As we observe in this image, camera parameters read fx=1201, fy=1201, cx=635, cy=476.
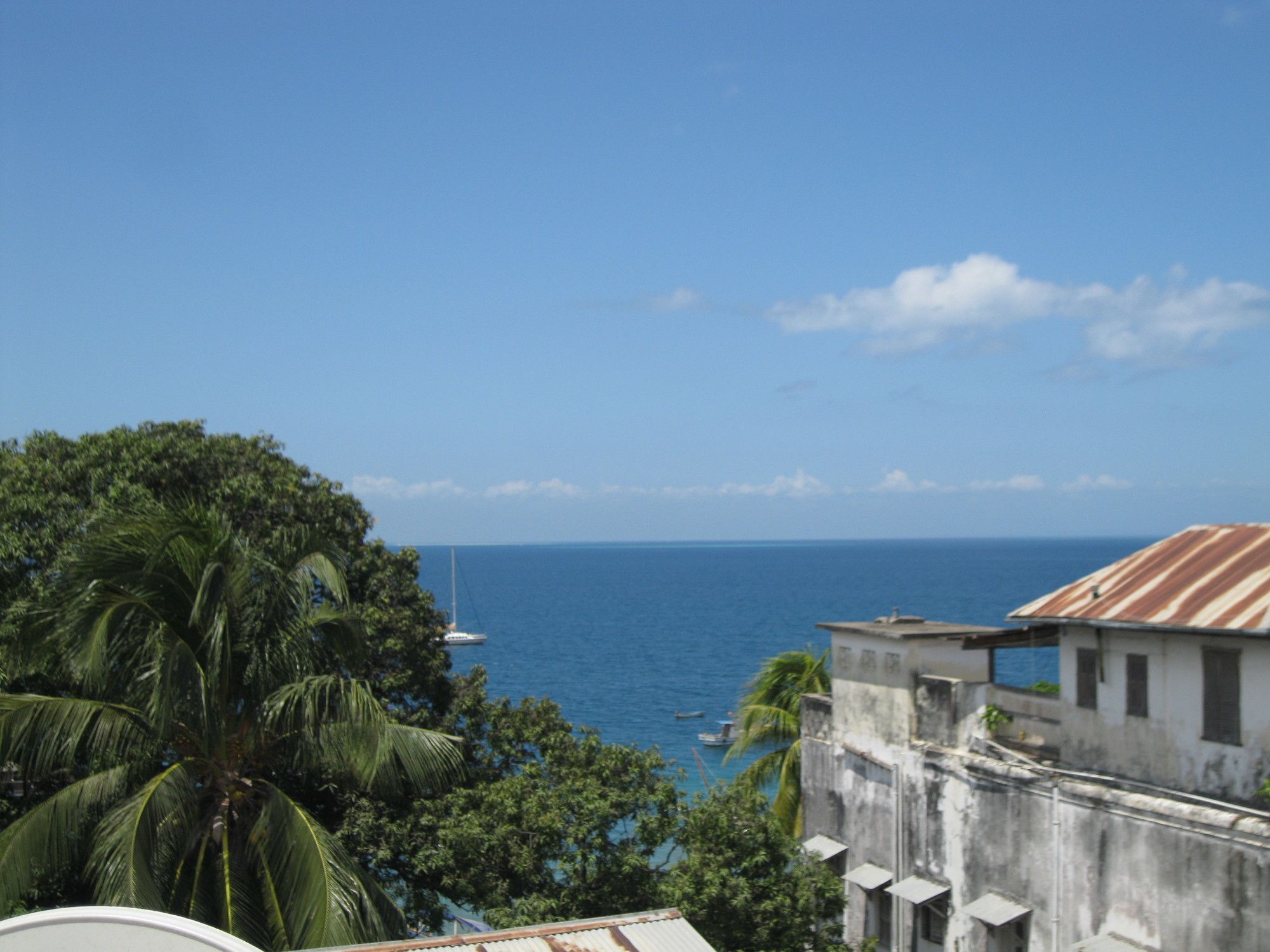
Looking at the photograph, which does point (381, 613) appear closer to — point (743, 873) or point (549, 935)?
point (743, 873)

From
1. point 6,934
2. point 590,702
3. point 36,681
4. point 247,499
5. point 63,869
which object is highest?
point 247,499

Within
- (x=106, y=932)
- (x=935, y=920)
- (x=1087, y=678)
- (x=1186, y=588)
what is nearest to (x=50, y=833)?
(x=106, y=932)

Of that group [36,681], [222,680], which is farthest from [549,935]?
[36,681]

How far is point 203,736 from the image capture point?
628 inches

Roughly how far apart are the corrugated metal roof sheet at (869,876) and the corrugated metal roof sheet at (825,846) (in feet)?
2.18

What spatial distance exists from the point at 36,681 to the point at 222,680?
573 centimetres

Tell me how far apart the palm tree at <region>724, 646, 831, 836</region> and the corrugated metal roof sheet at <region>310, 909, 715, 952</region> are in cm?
1243

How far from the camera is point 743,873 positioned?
16.6 m

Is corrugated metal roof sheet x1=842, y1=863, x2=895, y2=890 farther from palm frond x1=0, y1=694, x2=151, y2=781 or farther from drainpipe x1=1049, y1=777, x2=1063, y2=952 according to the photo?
palm frond x1=0, y1=694, x2=151, y2=781

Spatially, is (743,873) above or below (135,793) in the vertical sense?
below

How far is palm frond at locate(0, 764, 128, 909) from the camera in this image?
14.7 metres

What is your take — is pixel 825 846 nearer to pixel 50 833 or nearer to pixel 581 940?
pixel 581 940

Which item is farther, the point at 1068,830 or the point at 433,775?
the point at 433,775

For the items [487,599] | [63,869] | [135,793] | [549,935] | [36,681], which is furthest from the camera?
[487,599]
